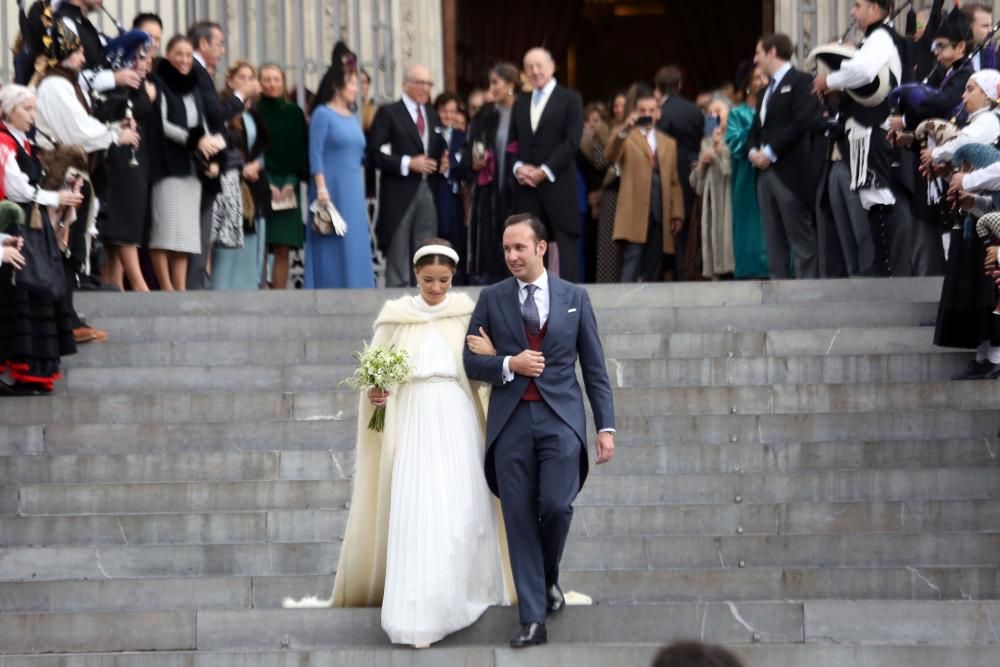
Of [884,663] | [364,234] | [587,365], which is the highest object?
[364,234]

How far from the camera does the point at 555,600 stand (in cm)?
830

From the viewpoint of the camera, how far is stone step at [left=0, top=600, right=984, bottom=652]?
8.35 m

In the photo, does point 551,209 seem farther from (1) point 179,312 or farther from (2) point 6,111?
(2) point 6,111

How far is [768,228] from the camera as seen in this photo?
535 inches

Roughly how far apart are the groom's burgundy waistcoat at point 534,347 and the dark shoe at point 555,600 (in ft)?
Answer: 2.61

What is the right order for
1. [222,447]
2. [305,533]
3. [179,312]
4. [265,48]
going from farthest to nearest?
[265,48]
[179,312]
[222,447]
[305,533]

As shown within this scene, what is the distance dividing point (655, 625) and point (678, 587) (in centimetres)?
51

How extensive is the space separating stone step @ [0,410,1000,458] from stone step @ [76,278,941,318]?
66.1 inches

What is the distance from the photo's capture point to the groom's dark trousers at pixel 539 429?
801 cm

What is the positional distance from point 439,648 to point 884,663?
1716 millimetres

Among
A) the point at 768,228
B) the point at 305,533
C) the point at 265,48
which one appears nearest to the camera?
the point at 305,533

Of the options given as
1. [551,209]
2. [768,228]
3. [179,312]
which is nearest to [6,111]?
[179,312]

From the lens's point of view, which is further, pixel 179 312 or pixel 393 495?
pixel 179 312

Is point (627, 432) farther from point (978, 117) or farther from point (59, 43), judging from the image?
point (59, 43)
